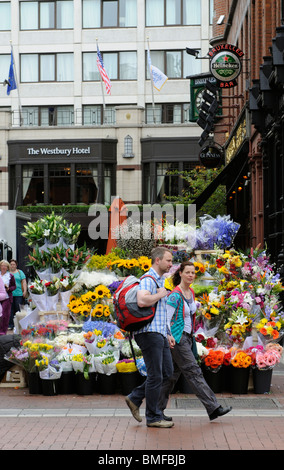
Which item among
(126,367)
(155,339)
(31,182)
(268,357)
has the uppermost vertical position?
(31,182)

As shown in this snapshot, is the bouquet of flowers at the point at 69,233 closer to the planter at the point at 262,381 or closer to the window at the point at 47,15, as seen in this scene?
the planter at the point at 262,381

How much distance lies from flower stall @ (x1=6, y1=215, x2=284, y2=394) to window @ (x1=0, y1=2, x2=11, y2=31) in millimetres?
40745

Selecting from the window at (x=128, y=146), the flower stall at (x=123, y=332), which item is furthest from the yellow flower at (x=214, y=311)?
the window at (x=128, y=146)

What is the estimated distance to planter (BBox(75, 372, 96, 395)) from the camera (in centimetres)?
1124

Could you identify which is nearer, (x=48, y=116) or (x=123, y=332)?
(x=123, y=332)

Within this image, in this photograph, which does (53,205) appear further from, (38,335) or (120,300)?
(120,300)

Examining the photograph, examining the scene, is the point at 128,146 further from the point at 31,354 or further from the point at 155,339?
the point at 155,339

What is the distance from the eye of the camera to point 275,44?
1661cm

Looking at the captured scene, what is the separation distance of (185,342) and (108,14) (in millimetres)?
44783

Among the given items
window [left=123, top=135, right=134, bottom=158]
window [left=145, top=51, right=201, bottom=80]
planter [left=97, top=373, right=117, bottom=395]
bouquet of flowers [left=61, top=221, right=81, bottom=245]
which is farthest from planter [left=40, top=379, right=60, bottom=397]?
window [left=145, top=51, right=201, bottom=80]

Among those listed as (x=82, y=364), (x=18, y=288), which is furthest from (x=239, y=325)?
(x=18, y=288)

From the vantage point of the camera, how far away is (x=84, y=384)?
1124 cm

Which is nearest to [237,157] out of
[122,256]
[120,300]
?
[122,256]

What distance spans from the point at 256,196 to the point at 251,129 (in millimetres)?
1904
